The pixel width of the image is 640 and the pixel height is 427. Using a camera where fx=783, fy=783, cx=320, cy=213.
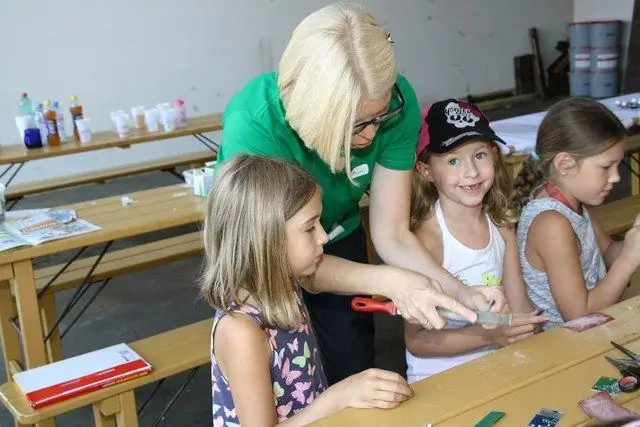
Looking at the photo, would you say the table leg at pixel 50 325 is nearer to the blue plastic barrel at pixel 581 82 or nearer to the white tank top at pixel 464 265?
the white tank top at pixel 464 265

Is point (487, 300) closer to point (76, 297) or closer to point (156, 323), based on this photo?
point (76, 297)

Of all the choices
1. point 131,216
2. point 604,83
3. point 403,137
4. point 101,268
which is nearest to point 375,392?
point 403,137

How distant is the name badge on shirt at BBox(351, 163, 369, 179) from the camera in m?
2.06

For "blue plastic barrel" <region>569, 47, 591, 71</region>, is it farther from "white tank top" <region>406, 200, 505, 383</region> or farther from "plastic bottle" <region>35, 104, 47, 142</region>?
"white tank top" <region>406, 200, 505, 383</region>

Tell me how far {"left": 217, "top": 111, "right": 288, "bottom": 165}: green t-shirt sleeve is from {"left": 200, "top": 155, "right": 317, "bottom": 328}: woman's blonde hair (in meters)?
0.15

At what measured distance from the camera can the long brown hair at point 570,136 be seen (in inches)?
92.1

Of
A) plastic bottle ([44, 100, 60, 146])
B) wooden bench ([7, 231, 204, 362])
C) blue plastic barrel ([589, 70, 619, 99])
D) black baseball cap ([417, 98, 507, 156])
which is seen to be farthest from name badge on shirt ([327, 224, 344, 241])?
blue plastic barrel ([589, 70, 619, 99])

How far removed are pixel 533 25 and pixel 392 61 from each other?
9.30 meters

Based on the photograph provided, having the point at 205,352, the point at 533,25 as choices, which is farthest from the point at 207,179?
the point at 533,25

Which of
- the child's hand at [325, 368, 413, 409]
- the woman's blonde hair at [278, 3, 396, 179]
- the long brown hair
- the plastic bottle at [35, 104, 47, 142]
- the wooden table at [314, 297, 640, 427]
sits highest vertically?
the woman's blonde hair at [278, 3, 396, 179]

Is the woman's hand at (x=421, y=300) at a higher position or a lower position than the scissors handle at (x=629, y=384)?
higher

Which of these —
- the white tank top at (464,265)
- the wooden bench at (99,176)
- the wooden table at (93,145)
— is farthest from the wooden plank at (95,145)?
the white tank top at (464,265)

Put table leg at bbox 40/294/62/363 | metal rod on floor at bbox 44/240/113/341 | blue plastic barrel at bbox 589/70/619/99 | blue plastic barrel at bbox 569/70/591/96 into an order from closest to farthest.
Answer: metal rod on floor at bbox 44/240/113/341 → table leg at bbox 40/294/62/363 → blue plastic barrel at bbox 589/70/619/99 → blue plastic barrel at bbox 569/70/591/96

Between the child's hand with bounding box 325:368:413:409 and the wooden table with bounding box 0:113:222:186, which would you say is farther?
the wooden table with bounding box 0:113:222:186
